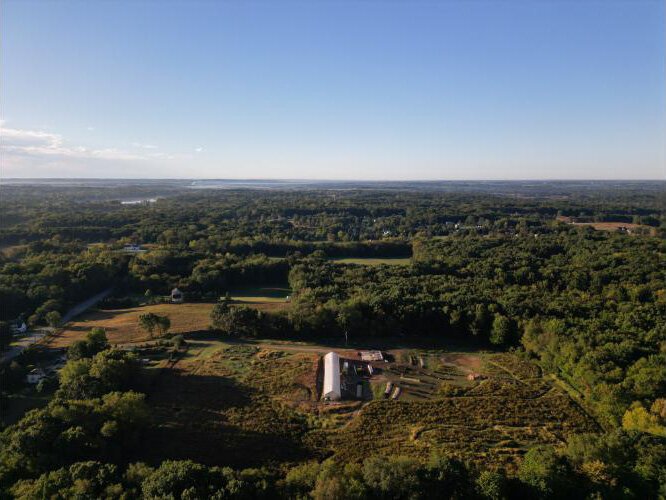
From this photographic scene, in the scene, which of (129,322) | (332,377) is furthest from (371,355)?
(129,322)

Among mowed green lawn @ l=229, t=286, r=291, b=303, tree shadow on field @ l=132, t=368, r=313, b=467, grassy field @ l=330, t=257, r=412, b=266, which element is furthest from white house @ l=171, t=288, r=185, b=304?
grassy field @ l=330, t=257, r=412, b=266

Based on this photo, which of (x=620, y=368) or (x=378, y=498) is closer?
(x=378, y=498)

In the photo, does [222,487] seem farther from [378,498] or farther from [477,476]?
[477,476]

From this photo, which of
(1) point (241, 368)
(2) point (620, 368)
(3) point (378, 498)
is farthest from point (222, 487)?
(2) point (620, 368)

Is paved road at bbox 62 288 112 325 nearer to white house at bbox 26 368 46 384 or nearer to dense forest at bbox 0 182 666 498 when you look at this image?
dense forest at bbox 0 182 666 498

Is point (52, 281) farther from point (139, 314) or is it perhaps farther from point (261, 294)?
point (261, 294)

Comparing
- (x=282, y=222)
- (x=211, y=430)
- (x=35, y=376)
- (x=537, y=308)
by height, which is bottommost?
(x=211, y=430)
